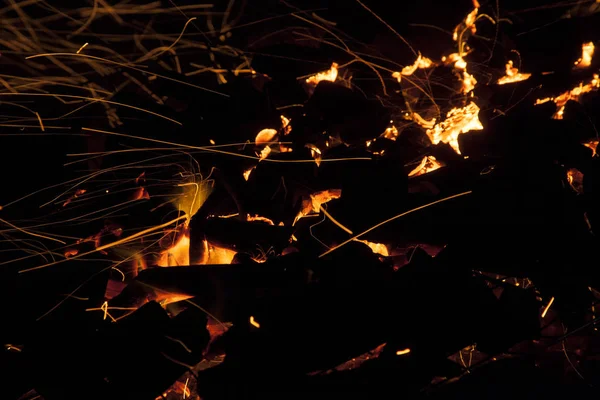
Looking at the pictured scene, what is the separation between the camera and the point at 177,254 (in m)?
0.82

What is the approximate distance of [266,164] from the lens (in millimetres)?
823

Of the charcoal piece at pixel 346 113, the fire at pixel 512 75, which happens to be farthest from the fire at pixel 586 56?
the charcoal piece at pixel 346 113

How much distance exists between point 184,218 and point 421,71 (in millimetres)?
726

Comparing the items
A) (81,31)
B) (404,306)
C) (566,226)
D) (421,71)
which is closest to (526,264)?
(566,226)

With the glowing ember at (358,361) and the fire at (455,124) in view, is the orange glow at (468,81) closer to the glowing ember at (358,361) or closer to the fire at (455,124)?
the fire at (455,124)

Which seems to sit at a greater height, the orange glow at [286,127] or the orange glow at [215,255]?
the orange glow at [286,127]

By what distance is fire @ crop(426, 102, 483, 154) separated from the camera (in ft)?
3.33

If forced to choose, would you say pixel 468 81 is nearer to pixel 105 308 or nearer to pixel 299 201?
pixel 299 201

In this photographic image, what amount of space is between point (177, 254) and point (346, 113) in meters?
0.48

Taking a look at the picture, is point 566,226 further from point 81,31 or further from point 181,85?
point 81,31

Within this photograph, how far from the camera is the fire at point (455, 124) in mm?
1014

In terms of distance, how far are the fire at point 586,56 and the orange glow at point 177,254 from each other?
3.45ft

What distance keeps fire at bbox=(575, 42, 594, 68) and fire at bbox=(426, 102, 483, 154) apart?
269 millimetres

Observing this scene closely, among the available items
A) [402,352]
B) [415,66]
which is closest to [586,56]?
[415,66]
